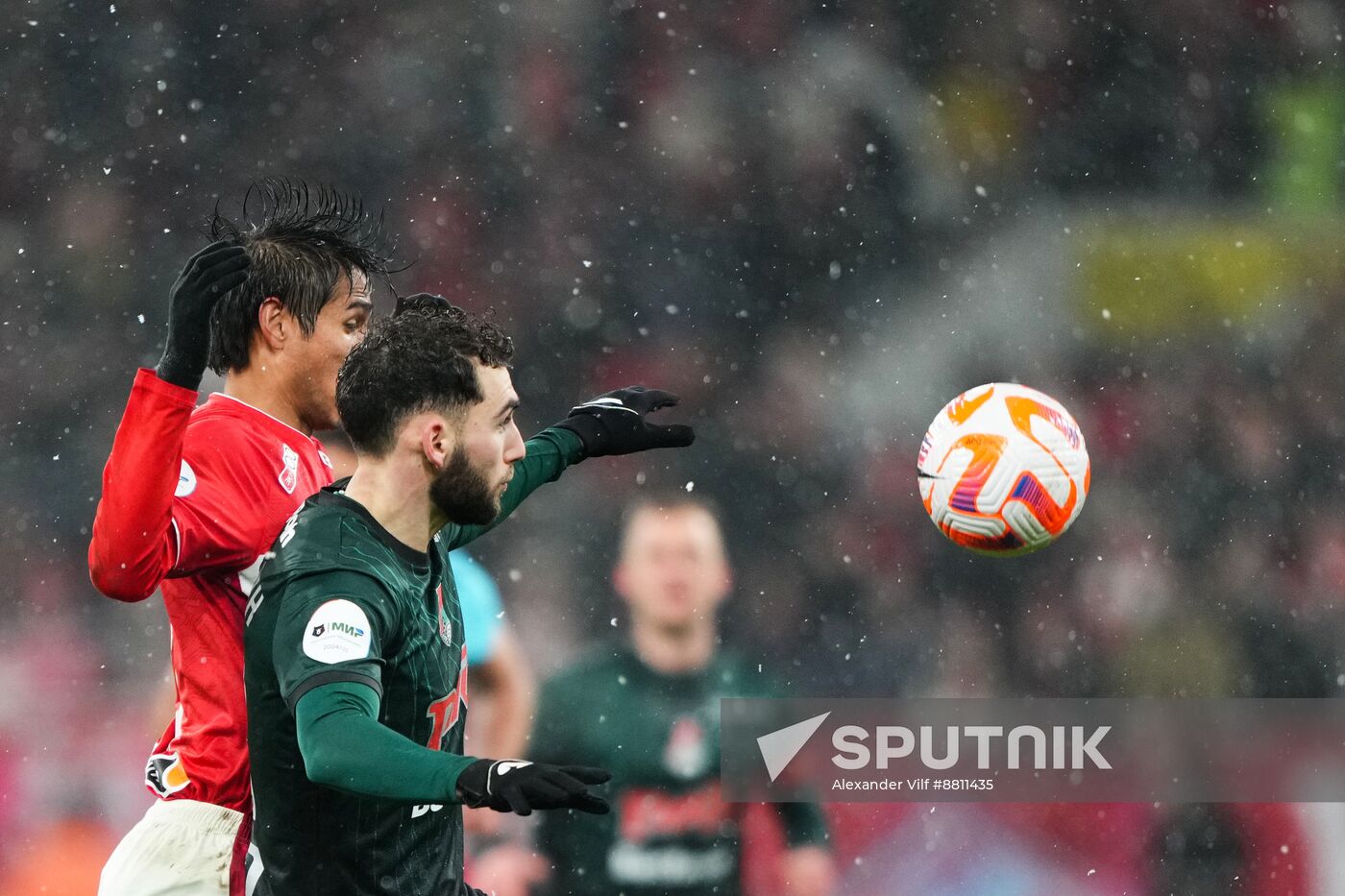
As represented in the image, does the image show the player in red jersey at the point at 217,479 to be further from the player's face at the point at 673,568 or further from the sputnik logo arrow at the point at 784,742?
the sputnik logo arrow at the point at 784,742

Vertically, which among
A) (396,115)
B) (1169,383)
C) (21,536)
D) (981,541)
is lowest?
(981,541)

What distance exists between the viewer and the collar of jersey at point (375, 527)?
2.17 meters

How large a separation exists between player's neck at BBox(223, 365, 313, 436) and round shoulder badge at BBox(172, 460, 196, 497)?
11.1 inches

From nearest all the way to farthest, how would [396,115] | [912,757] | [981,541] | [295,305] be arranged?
[295,305] → [981,541] → [912,757] → [396,115]

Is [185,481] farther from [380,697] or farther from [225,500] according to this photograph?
[380,697]

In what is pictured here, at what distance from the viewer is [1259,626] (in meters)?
5.31

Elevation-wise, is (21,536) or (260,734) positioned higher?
(21,536)

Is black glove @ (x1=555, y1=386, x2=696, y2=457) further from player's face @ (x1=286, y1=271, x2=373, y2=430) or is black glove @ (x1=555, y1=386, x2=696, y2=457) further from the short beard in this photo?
the short beard

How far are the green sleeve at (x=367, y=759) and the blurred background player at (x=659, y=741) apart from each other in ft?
10.3

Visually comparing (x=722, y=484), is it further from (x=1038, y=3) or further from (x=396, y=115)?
(x=1038, y=3)

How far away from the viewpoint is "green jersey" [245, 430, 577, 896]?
6.68 ft

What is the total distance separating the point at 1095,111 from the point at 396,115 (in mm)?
2723

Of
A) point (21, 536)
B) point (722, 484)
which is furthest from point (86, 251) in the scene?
point (722, 484)

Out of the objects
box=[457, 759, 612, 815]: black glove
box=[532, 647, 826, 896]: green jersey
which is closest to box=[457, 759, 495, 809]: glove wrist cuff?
box=[457, 759, 612, 815]: black glove
